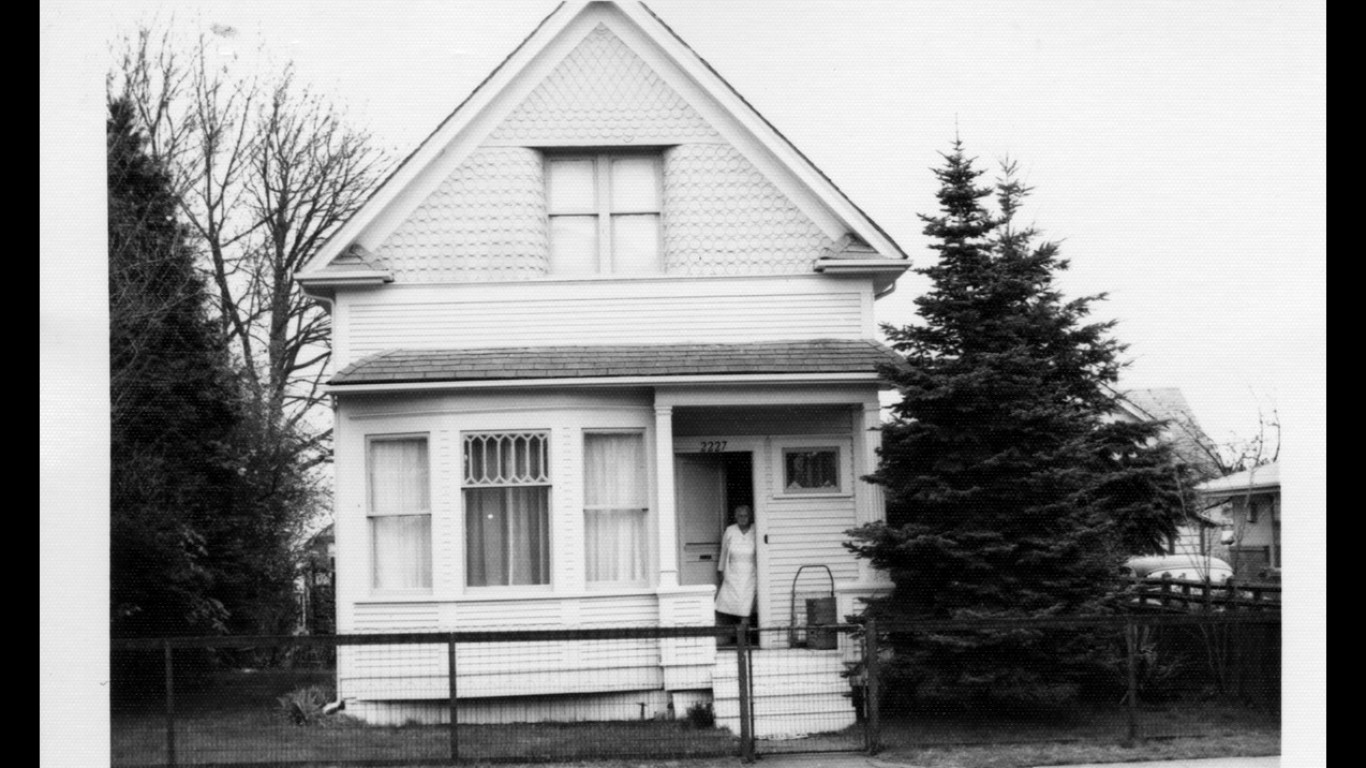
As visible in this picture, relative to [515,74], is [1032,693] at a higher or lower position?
lower

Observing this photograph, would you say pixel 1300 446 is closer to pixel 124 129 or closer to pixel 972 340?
pixel 972 340

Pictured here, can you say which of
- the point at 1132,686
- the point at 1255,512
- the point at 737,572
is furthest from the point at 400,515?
the point at 1255,512

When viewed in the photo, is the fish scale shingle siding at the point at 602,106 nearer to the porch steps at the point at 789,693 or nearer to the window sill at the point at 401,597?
the window sill at the point at 401,597

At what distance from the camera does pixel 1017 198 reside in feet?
71.6

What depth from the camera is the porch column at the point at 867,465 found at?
1758 cm

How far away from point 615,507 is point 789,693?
313 centimetres

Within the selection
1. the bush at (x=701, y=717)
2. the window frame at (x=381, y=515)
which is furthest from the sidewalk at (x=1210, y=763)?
the window frame at (x=381, y=515)

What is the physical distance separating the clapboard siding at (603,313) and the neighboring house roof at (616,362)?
0.17 metres

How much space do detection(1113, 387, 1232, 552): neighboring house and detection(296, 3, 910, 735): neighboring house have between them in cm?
562

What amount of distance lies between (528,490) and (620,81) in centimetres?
500

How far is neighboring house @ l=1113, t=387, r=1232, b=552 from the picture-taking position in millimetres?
21891

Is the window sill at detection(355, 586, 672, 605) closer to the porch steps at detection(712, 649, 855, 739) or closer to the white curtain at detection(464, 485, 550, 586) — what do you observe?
the white curtain at detection(464, 485, 550, 586)

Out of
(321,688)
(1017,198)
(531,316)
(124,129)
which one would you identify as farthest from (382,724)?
(1017,198)

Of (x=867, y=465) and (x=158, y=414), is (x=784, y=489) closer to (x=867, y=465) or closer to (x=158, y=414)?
(x=867, y=465)
